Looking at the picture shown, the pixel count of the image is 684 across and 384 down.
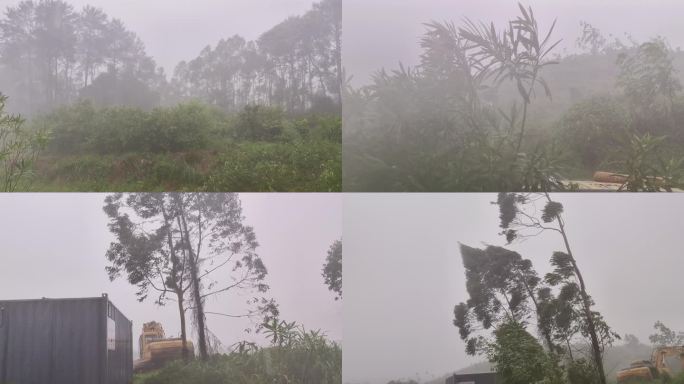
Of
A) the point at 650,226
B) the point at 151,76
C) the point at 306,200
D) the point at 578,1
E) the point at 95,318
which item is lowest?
the point at 95,318

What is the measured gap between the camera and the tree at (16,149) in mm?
4480

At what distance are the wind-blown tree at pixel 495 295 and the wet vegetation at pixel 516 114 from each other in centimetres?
54

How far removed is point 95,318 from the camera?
438cm

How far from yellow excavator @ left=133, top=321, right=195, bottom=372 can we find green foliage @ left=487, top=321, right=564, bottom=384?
7.54ft

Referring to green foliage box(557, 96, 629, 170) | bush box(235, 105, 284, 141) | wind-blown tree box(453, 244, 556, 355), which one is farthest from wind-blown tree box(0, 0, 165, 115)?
green foliage box(557, 96, 629, 170)

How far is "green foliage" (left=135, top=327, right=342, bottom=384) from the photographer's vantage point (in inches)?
174

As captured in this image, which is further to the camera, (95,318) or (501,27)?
(501,27)

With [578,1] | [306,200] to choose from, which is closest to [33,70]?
[306,200]

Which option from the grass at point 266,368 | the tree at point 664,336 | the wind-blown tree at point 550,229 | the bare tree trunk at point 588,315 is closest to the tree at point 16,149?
the grass at point 266,368

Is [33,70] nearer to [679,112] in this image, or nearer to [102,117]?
[102,117]

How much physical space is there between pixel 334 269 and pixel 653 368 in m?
2.58

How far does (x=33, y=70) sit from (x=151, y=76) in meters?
0.87

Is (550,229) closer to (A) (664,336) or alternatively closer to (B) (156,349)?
(A) (664,336)

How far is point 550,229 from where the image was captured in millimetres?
4703
